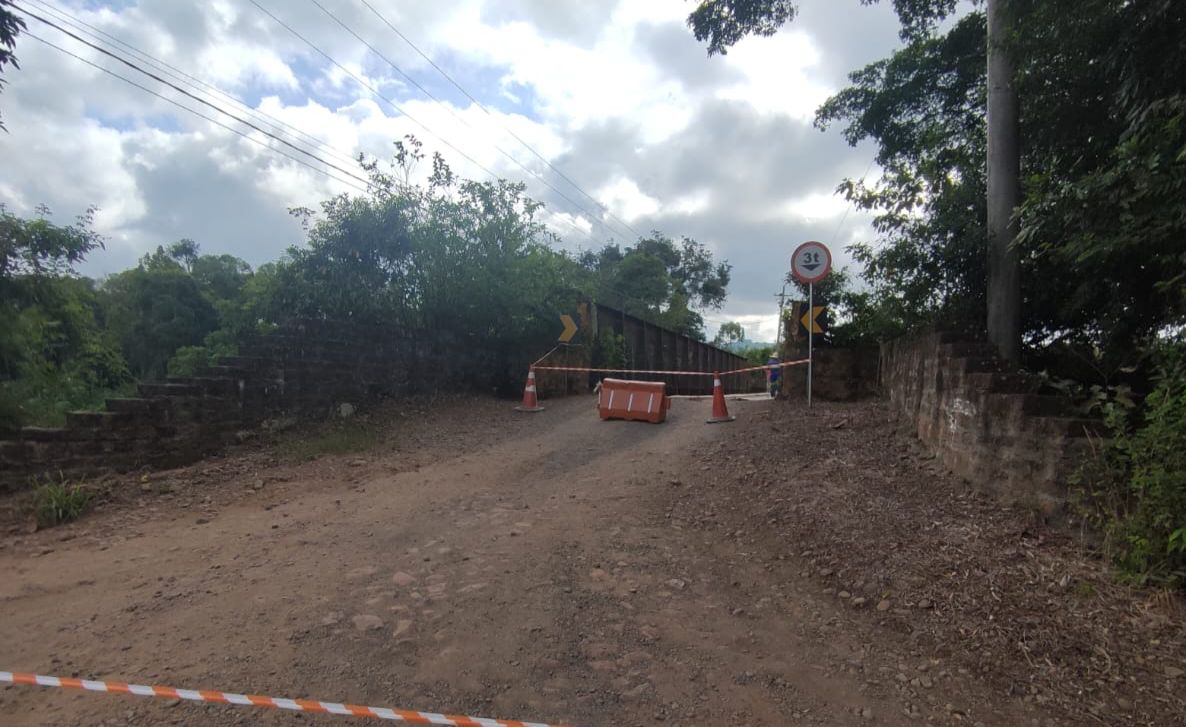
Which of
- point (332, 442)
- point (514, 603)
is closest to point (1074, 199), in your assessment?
point (514, 603)

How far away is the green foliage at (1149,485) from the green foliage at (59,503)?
779cm

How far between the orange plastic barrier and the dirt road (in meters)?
2.95

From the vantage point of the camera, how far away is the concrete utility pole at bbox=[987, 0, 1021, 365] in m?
6.23

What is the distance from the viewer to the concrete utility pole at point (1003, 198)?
6.23 m

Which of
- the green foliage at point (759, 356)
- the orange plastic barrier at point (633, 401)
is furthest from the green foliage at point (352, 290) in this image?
the green foliage at point (759, 356)

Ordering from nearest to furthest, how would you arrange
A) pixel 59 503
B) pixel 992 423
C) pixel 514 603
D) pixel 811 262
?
1. pixel 514 603
2. pixel 992 423
3. pixel 59 503
4. pixel 811 262

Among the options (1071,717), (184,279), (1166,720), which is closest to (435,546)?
(1071,717)

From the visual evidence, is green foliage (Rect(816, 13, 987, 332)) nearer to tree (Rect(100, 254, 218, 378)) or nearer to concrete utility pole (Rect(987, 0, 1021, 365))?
concrete utility pole (Rect(987, 0, 1021, 365))

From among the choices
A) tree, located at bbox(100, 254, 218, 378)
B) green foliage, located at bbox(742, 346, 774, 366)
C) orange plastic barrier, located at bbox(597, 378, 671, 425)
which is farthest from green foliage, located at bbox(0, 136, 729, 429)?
green foliage, located at bbox(742, 346, 774, 366)

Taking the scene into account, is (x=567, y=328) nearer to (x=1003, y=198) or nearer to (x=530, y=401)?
(x=530, y=401)

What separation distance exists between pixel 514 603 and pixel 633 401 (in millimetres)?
6363

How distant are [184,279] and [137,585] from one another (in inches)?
899

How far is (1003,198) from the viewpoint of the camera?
20.7ft

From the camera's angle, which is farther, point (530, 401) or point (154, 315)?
point (154, 315)
